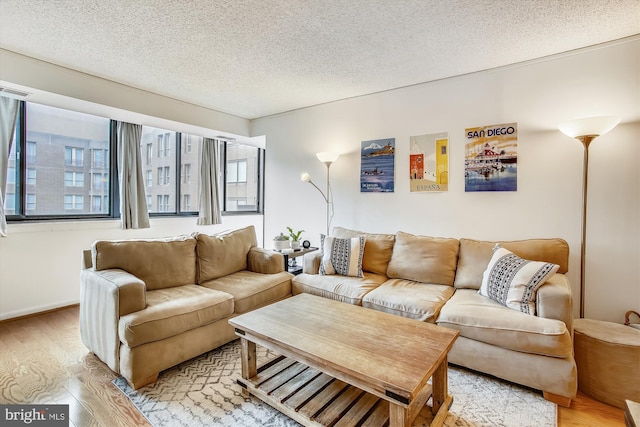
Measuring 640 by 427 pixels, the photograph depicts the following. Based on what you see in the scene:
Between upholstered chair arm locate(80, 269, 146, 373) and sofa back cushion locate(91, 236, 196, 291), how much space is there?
0.38 ft

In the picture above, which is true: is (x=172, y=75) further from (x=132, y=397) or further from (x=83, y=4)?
(x=132, y=397)

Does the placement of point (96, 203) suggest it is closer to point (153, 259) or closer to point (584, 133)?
point (153, 259)

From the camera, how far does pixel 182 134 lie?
15.5 ft

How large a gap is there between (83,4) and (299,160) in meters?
2.75

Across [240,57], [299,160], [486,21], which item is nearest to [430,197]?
[486,21]

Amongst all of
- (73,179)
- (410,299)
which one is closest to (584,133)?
(410,299)

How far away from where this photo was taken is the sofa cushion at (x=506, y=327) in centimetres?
182

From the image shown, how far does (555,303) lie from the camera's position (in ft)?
6.37

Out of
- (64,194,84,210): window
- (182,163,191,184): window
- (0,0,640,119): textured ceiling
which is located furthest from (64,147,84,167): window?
(182,163,191,184): window

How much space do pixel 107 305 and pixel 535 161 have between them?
11.9 feet

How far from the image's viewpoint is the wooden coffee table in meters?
1.38

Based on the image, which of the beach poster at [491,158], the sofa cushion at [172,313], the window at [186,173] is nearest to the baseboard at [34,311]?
the sofa cushion at [172,313]

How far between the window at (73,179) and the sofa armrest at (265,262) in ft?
7.54

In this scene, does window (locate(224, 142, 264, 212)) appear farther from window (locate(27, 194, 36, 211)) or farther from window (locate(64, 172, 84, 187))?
window (locate(27, 194, 36, 211))
